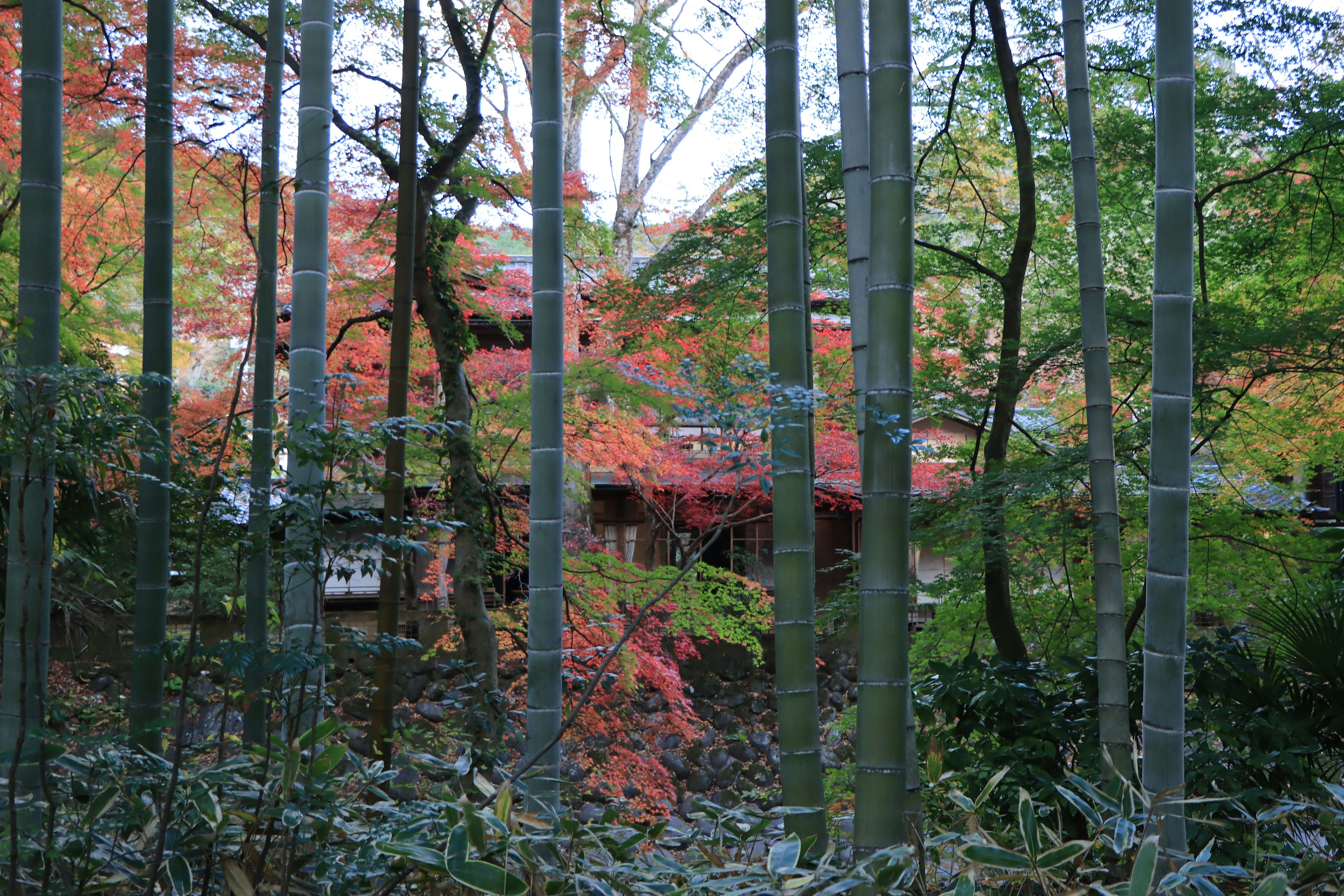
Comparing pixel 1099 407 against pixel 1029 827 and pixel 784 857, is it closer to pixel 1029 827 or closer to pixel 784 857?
pixel 1029 827

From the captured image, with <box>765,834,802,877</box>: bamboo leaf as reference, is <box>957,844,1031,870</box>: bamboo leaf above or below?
above

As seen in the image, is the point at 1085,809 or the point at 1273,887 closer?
the point at 1273,887

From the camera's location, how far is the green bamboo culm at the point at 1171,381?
2.18m

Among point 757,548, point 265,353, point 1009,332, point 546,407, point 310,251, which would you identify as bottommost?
point 757,548

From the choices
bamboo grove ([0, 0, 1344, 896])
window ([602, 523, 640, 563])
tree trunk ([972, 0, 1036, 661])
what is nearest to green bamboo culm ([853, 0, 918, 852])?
bamboo grove ([0, 0, 1344, 896])

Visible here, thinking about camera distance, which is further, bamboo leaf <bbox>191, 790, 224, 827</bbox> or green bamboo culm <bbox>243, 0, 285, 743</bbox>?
green bamboo culm <bbox>243, 0, 285, 743</bbox>

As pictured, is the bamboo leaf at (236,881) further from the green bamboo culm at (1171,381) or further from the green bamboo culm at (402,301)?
the green bamboo culm at (1171,381)

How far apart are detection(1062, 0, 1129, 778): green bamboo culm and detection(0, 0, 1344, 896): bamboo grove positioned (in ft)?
0.07

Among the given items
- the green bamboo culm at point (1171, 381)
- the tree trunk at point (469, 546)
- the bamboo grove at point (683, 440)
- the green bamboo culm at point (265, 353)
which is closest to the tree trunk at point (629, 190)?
the bamboo grove at point (683, 440)

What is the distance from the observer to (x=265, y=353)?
3.18m

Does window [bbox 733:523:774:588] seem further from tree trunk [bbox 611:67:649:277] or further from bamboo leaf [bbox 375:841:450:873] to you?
bamboo leaf [bbox 375:841:450:873]

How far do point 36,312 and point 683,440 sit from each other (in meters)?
6.29

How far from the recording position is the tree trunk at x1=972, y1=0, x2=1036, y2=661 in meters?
5.27

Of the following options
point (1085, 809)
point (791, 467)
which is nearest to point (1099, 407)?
point (791, 467)
